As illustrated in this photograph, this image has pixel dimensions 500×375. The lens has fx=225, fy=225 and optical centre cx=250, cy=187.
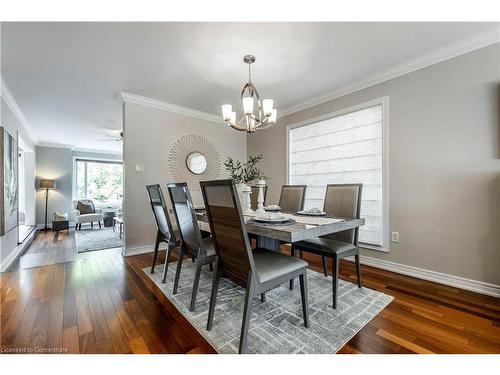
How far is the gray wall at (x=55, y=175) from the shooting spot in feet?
20.3

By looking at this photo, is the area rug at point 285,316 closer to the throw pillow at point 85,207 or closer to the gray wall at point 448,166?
the gray wall at point 448,166

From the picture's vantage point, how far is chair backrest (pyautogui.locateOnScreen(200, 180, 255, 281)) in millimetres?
1268

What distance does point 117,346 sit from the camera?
1.35m

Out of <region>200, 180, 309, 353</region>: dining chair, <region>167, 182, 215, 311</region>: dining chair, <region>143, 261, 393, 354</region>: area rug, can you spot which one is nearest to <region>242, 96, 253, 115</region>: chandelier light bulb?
<region>167, 182, 215, 311</region>: dining chair

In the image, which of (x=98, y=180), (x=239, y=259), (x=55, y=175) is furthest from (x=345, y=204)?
(x=98, y=180)

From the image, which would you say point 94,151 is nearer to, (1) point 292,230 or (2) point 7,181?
(2) point 7,181

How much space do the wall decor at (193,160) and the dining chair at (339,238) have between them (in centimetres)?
248

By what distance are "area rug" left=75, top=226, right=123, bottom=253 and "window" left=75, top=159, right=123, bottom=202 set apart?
7.13 feet

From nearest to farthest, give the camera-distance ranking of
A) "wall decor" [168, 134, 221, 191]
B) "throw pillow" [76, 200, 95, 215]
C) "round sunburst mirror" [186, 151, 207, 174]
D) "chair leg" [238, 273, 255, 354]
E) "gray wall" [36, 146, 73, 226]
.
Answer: "chair leg" [238, 273, 255, 354] → "wall decor" [168, 134, 221, 191] → "round sunburst mirror" [186, 151, 207, 174] → "throw pillow" [76, 200, 95, 215] → "gray wall" [36, 146, 73, 226]

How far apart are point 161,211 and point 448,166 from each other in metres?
2.99

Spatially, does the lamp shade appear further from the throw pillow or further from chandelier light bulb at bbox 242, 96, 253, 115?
chandelier light bulb at bbox 242, 96, 253, 115

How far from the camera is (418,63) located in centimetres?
241
